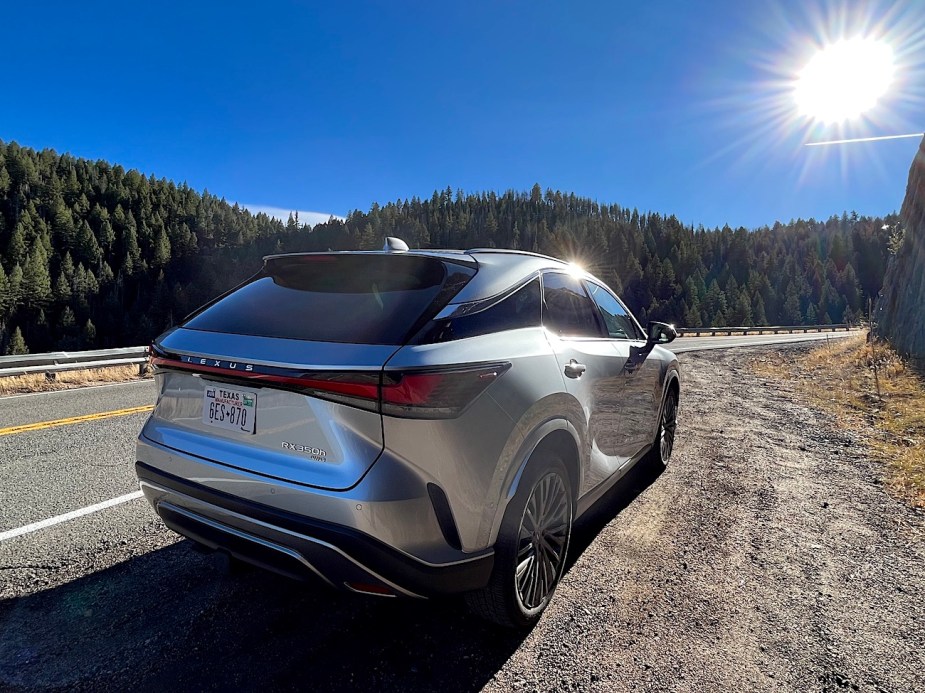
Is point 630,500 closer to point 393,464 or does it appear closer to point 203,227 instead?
point 393,464

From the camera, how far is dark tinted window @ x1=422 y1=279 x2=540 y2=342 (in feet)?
6.63

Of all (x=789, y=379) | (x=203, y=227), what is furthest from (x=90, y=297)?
(x=789, y=379)

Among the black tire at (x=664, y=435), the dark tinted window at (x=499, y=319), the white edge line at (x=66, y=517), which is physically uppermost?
the dark tinted window at (x=499, y=319)

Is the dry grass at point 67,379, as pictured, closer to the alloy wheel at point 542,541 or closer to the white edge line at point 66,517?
the white edge line at point 66,517

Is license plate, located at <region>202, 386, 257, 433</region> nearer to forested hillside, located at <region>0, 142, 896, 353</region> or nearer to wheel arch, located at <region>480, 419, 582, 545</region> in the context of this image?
wheel arch, located at <region>480, 419, 582, 545</region>

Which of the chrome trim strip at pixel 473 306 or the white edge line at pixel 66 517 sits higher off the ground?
the chrome trim strip at pixel 473 306

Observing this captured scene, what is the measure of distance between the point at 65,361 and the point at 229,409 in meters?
12.4

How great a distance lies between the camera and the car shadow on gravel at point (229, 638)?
203 centimetres

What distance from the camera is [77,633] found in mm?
2271

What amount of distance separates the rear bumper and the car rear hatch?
0.53 feet

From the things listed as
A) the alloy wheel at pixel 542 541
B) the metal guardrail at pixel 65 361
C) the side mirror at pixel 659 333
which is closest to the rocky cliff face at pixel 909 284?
the side mirror at pixel 659 333

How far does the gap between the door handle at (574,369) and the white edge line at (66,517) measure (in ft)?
11.0

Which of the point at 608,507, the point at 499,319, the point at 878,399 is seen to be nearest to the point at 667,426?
the point at 608,507

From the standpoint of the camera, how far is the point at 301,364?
192 centimetres
